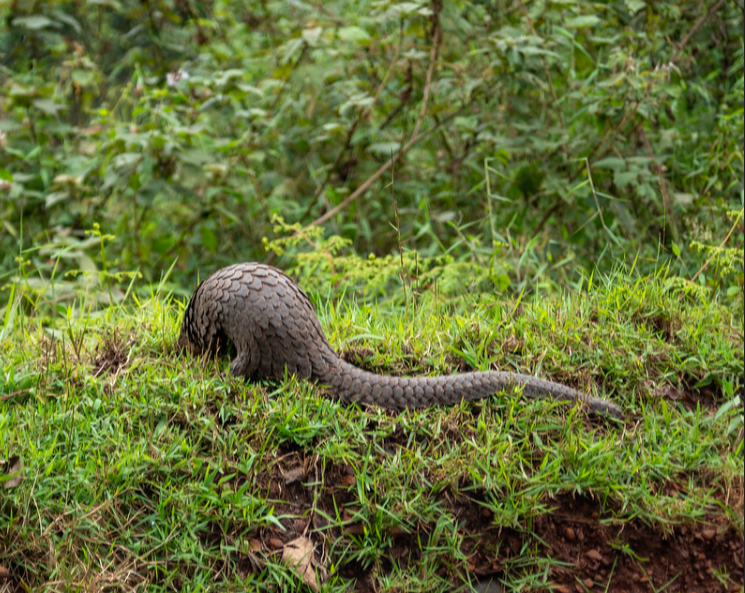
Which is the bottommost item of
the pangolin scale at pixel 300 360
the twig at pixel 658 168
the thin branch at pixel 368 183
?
the thin branch at pixel 368 183

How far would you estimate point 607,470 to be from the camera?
2342mm

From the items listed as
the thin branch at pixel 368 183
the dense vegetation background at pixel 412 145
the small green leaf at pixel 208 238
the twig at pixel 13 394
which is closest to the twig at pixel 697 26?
the dense vegetation background at pixel 412 145

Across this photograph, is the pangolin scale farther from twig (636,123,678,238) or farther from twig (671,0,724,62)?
twig (671,0,724,62)

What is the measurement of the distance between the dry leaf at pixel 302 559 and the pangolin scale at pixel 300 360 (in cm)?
61

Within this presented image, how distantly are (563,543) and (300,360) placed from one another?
1162 millimetres

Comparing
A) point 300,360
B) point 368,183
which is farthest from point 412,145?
point 300,360

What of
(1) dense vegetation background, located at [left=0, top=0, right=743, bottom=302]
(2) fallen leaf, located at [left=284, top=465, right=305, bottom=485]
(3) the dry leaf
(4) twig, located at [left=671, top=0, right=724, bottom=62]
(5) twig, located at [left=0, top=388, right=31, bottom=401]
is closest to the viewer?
(3) the dry leaf

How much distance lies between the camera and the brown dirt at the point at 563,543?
7.08 feet

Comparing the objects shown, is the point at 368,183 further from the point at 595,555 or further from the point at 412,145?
the point at 595,555

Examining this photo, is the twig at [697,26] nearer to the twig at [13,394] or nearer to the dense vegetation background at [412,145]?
Answer: the dense vegetation background at [412,145]

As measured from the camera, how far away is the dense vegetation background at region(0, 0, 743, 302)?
4.30 metres

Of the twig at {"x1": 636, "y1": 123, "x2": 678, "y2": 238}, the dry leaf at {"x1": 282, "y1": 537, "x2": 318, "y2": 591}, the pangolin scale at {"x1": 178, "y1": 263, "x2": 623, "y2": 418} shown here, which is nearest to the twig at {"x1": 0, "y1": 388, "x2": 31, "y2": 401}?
the pangolin scale at {"x1": 178, "y1": 263, "x2": 623, "y2": 418}

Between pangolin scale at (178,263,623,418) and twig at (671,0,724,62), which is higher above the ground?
twig at (671,0,724,62)

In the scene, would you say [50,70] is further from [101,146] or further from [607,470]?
[607,470]
